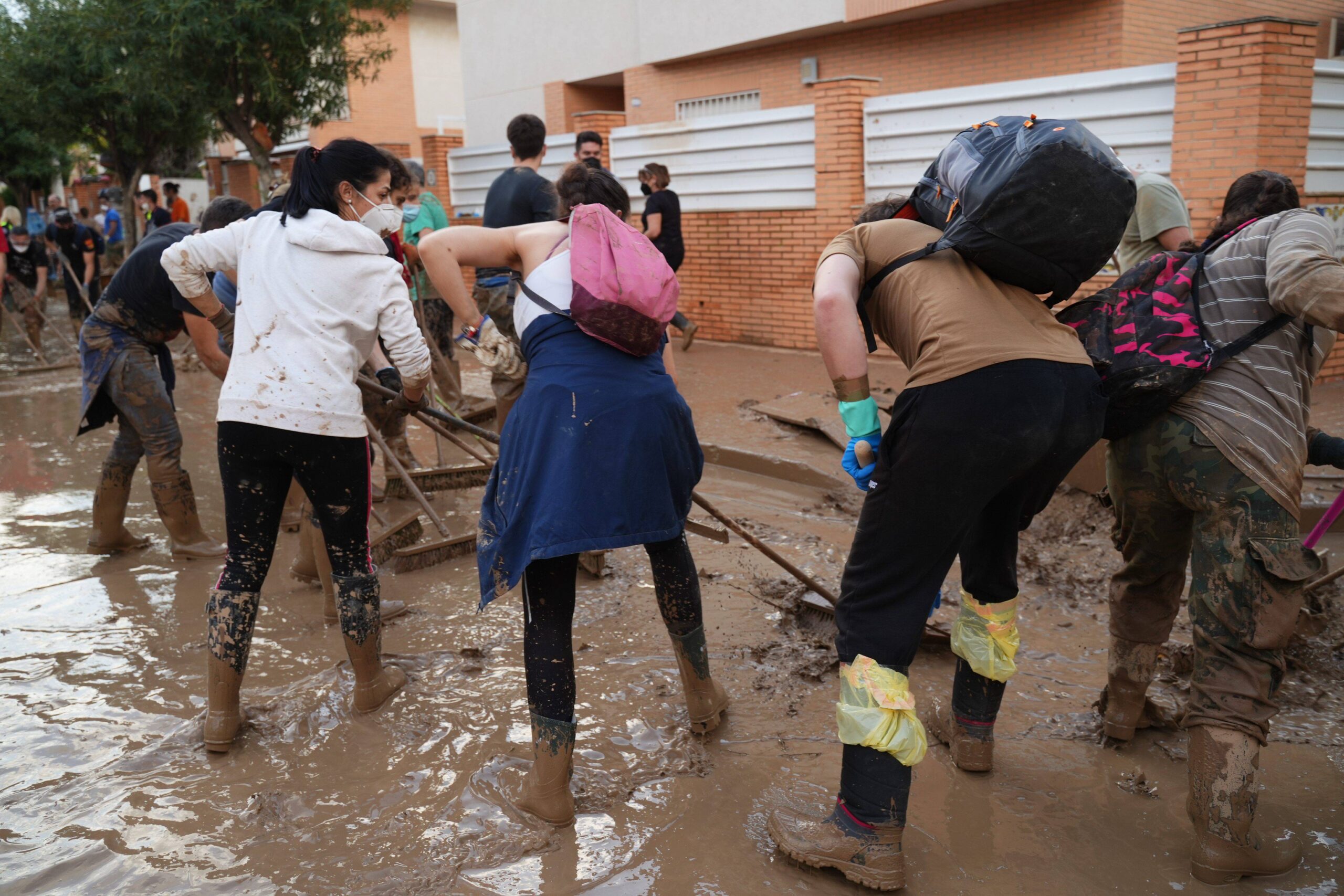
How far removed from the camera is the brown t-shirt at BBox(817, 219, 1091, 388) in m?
2.23

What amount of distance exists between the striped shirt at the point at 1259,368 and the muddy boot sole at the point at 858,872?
132cm

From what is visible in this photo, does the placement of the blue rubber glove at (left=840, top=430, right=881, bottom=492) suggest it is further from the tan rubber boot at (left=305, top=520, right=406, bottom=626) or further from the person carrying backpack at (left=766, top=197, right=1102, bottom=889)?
the tan rubber boot at (left=305, top=520, right=406, bottom=626)

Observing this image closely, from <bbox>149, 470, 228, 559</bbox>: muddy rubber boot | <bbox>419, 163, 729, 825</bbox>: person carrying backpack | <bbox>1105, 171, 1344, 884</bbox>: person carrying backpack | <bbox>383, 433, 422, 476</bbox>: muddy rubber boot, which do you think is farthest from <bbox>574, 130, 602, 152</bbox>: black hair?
<bbox>1105, 171, 1344, 884</bbox>: person carrying backpack

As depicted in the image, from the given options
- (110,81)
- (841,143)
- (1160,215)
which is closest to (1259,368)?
(1160,215)

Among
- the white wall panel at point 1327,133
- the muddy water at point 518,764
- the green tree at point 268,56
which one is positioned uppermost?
the green tree at point 268,56

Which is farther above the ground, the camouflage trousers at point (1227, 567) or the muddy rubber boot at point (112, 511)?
the camouflage trousers at point (1227, 567)

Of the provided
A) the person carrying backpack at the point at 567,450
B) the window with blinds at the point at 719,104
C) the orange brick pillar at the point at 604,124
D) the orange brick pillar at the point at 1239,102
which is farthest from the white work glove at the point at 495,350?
the window with blinds at the point at 719,104

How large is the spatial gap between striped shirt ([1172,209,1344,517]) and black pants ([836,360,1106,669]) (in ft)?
1.04

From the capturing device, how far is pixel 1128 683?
2949 millimetres

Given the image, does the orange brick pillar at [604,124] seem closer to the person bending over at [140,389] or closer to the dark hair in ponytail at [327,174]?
the person bending over at [140,389]

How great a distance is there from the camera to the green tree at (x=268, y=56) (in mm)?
11500

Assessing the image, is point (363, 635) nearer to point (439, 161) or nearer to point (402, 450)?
point (402, 450)

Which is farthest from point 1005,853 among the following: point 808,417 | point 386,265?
point 808,417

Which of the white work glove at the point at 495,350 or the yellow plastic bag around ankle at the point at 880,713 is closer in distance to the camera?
the yellow plastic bag around ankle at the point at 880,713
